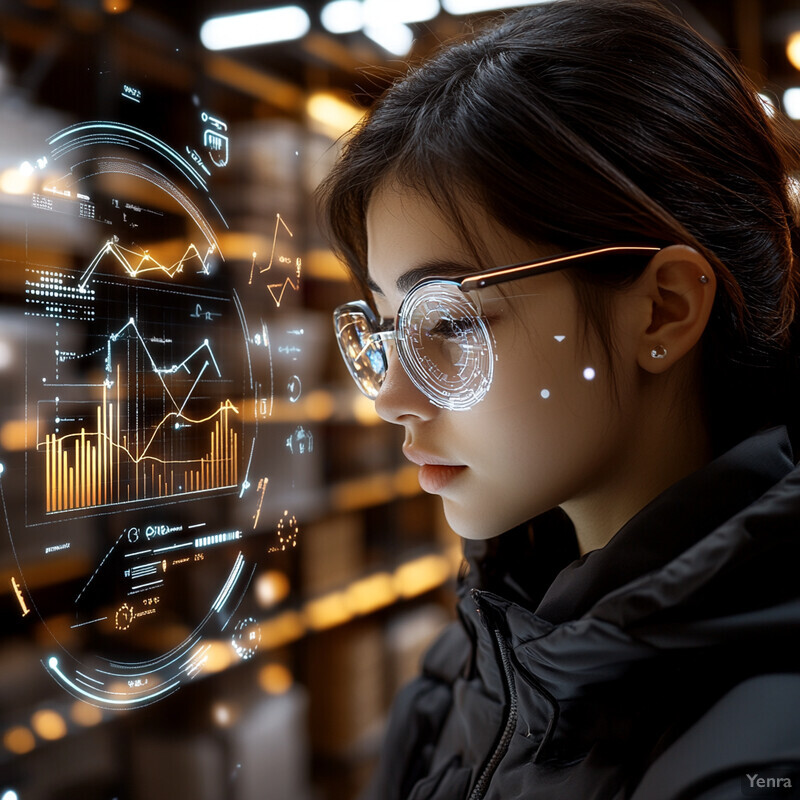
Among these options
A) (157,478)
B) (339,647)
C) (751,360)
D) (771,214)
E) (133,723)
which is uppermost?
(771,214)

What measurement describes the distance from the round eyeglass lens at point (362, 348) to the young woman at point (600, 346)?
0.07 meters

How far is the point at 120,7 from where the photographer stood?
0.83 metres

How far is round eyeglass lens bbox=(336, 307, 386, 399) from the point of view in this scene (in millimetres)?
1032

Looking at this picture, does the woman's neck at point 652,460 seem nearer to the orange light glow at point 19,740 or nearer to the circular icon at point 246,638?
the circular icon at point 246,638

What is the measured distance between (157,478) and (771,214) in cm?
79

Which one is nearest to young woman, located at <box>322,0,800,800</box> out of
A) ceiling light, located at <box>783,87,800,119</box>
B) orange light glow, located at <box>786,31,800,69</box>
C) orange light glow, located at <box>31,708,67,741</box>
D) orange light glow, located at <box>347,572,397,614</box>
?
orange light glow, located at <box>31,708,67,741</box>

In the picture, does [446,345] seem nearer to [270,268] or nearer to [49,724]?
[270,268]

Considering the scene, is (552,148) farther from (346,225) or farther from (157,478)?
(157,478)

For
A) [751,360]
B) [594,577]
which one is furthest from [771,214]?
[594,577]

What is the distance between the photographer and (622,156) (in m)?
0.78

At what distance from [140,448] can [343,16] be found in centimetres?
129

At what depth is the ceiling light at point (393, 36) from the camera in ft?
6.14

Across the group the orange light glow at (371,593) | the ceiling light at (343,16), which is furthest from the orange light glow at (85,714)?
the ceiling light at (343,16)

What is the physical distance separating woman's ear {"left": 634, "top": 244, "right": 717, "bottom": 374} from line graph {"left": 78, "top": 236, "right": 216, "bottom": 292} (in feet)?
1.78
